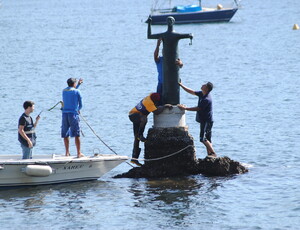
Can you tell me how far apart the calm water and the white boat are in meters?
0.24

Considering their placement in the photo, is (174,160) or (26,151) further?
(174,160)

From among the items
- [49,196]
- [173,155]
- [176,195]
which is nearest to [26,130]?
[49,196]

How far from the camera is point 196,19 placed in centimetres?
8038

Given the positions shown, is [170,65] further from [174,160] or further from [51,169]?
[51,169]

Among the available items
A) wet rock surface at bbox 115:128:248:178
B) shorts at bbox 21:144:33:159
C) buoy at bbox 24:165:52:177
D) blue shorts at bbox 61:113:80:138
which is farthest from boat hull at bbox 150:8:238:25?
buoy at bbox 24:165:52:177

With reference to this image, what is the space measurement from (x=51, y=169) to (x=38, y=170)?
1.19 feet

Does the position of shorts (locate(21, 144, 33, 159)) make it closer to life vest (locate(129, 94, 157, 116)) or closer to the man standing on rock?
the man standing on rock

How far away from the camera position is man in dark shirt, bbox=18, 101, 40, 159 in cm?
1702

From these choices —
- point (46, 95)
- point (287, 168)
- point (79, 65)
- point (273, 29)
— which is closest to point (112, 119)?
point (46, 95)

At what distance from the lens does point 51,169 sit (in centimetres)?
1723

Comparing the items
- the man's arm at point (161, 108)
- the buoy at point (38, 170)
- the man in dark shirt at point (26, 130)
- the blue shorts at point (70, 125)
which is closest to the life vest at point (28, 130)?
the man in dark shirt at point (26, 130)

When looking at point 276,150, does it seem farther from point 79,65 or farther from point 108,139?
point 79,65

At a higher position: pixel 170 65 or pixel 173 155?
pixel 170 65

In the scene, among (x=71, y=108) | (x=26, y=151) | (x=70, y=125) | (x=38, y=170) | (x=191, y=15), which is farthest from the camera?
(x=191, y=15)
